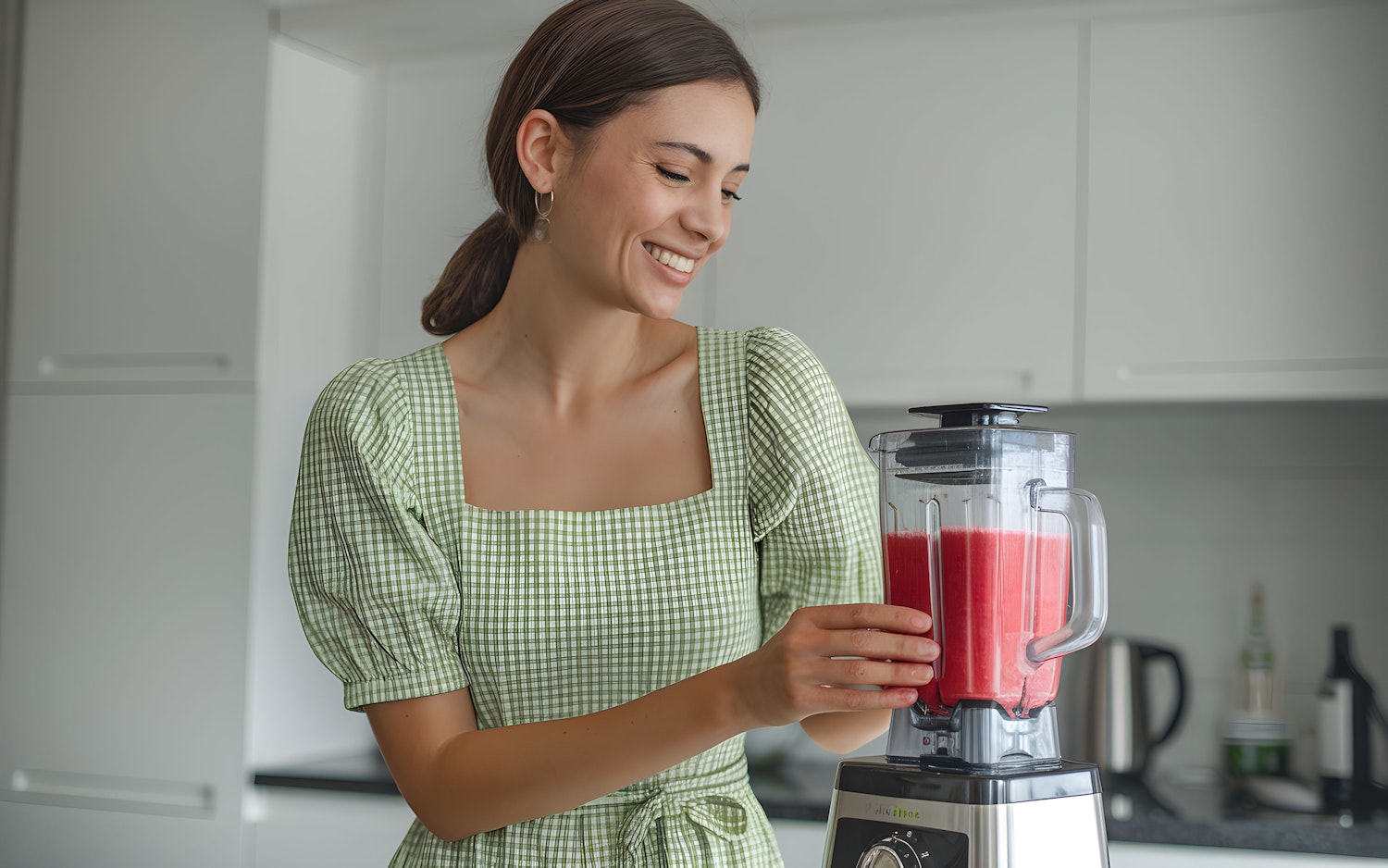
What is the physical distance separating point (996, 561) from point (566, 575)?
0.31 metres

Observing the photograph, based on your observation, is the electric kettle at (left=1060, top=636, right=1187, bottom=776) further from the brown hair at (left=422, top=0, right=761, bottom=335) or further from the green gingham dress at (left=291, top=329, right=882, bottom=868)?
the brown hair at (left=422, top=0, right=761, bottom=335)

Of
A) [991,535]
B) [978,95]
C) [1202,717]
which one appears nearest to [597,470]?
[991,535]

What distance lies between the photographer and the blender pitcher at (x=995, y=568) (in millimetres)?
674

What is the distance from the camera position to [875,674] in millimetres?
632

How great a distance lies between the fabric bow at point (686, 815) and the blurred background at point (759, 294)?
39.9 inches

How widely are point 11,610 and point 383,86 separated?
1097 millimetres

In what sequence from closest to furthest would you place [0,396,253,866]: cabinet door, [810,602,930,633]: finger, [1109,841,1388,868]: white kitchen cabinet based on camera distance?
[810,602,930,633]: finger → [1109,841,1388,868]: white kitchen cabinet → [0,396,253,866]: cabinet door

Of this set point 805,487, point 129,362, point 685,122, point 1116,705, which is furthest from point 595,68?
point 129,362

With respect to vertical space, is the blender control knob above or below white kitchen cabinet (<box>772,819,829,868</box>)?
above

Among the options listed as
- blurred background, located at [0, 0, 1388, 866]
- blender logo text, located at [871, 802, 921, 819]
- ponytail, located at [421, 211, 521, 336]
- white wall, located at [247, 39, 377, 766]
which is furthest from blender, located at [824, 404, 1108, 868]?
white wall, located at [247, 39, 377, 766]

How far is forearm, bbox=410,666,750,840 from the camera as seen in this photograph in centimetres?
71

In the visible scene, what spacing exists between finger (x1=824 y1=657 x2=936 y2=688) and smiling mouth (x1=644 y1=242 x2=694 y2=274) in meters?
0.30

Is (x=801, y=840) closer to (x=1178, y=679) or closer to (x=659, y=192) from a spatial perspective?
(x=1178, y=679)

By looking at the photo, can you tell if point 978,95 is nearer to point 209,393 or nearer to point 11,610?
point 209,393
